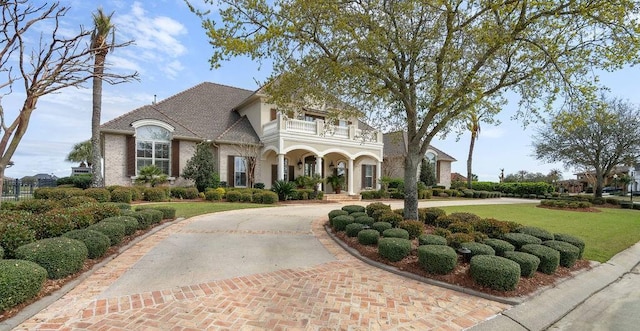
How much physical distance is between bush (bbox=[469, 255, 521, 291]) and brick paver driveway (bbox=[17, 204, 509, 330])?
345 mm

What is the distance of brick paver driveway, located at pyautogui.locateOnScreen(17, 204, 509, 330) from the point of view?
3.66m

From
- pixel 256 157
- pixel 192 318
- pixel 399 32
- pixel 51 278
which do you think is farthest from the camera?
pixel 256 157

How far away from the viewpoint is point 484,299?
468cm

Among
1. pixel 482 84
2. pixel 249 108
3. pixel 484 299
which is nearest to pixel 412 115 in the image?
pixel 482 84

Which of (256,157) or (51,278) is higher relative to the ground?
(256,157)

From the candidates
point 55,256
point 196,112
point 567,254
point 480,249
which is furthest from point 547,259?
point 196,112

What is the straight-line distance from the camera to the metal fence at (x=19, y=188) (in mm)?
15518

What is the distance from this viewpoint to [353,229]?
7945 mm

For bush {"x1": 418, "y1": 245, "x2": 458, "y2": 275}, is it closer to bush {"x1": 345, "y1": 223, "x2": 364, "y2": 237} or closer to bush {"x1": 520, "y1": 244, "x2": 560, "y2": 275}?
bush {"x1": 520, "y1": 244, "x2": 560, "y2": 275}

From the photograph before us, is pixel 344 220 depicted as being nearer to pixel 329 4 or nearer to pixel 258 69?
pixel 258 69

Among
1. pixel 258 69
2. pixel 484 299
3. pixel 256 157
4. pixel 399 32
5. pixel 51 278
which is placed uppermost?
pixel 399 32

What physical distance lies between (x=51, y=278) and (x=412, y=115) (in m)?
8.72

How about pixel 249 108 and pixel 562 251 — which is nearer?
pixel 562 251

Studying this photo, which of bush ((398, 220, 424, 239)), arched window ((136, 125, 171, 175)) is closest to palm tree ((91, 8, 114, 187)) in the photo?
arched window ((136, 125, 171, 175))
